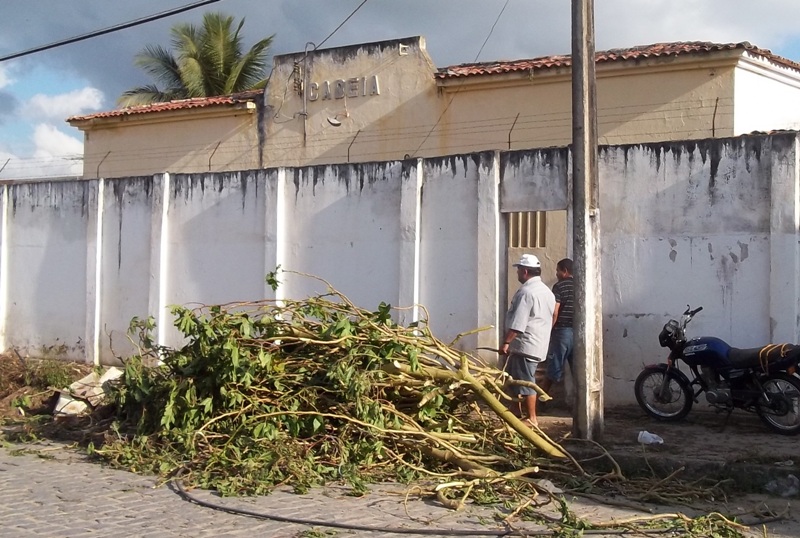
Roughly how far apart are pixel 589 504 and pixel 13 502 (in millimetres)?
4265

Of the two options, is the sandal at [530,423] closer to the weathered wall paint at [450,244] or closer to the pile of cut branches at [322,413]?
the pile of cut branches at [322,413]

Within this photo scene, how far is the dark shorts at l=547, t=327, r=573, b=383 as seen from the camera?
10039 millimetres

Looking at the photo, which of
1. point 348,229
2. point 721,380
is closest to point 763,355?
point 721,380

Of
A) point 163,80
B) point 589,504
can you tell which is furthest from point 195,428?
point 163,80

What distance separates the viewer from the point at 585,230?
8438 mm

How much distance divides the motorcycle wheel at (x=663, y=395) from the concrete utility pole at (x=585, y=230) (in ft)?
4.35

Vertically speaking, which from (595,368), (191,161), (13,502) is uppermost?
(191,161)

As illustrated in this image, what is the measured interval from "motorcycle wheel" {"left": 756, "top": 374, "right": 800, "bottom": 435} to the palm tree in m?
19.5

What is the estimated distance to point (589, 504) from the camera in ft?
22.4

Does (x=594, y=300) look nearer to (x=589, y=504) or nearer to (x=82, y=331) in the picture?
(x=589, y=504)

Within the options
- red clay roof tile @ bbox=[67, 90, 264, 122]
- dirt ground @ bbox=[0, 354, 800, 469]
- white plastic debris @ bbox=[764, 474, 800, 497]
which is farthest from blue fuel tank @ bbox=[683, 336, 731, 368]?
red clay roof tile @ bbox=[67, 90, 264, 122]

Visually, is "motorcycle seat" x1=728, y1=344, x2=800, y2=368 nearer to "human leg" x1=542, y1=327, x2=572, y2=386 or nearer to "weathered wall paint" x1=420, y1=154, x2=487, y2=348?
"human leg" x1=542, y1=327, x2=572, y2=386

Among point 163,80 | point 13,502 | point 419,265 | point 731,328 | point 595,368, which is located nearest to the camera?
point 13,502

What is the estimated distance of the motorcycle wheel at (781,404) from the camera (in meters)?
8.78
